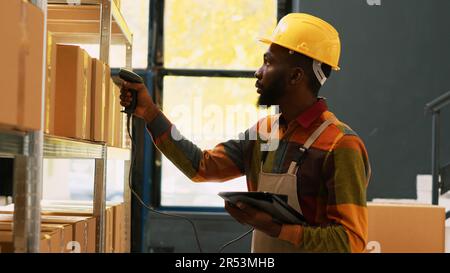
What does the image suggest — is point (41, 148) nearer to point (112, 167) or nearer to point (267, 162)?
point (267, 162)

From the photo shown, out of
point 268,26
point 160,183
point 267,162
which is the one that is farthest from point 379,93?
point 267,162

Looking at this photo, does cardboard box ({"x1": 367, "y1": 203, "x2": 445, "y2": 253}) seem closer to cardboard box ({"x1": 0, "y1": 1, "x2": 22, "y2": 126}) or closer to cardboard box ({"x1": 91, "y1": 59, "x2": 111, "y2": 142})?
cardboard box ({"x1": 91, "y1": 59, "x2": 111, "y2": 142})

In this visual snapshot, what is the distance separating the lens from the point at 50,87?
1.88 meters

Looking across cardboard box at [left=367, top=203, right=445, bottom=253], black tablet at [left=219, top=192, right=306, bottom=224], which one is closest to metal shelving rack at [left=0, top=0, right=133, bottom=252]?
black tablet at [left=219, top=192, right=306, bottom=224]

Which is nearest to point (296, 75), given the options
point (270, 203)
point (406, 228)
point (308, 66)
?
point (308, 66)

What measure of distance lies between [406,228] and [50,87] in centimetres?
226

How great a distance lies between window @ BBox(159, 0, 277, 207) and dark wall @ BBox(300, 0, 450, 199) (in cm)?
60

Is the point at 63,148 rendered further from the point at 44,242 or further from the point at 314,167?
the point at 314,167

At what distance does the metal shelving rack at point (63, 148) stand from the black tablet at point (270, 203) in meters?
0.59

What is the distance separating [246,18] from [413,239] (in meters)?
2.64

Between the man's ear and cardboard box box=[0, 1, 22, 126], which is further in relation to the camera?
the man's ear

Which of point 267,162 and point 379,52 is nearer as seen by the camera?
point 267,162

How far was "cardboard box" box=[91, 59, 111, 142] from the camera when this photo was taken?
7.93 feet
